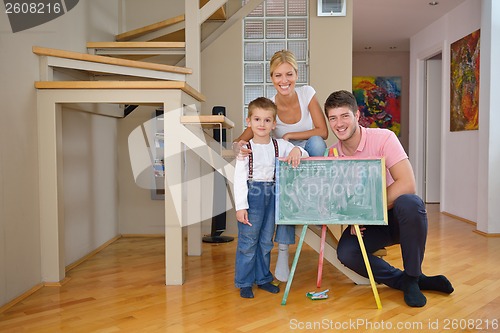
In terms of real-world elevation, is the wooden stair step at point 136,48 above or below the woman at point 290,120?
above

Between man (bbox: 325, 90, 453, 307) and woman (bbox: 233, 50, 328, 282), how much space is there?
0.17 meters

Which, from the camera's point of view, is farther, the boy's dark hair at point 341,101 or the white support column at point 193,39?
the white support column at point 193,39

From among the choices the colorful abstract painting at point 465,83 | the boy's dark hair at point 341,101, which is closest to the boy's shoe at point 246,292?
the boy's dark hair at point 341,101

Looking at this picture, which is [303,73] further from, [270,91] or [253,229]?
[253,229]

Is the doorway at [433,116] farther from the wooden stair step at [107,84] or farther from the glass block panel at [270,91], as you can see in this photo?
the wooden stair step at [107,84]

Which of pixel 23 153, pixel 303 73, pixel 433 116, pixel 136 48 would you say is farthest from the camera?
pixel 433 116

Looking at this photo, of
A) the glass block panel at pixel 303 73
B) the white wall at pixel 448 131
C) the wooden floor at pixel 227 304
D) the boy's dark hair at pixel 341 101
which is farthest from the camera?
the white wall at pixel 448 131

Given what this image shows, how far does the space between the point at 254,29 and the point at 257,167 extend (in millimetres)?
2010

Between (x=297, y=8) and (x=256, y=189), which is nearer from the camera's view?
(x=256, y=189)

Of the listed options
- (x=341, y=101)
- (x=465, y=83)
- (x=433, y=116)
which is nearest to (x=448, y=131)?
(x=465, y=83)

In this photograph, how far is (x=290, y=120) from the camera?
277cm

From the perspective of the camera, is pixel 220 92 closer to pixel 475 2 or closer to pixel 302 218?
pixel 302 218

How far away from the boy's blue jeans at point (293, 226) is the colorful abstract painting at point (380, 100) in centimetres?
571

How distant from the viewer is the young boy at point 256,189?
95.0 inches
